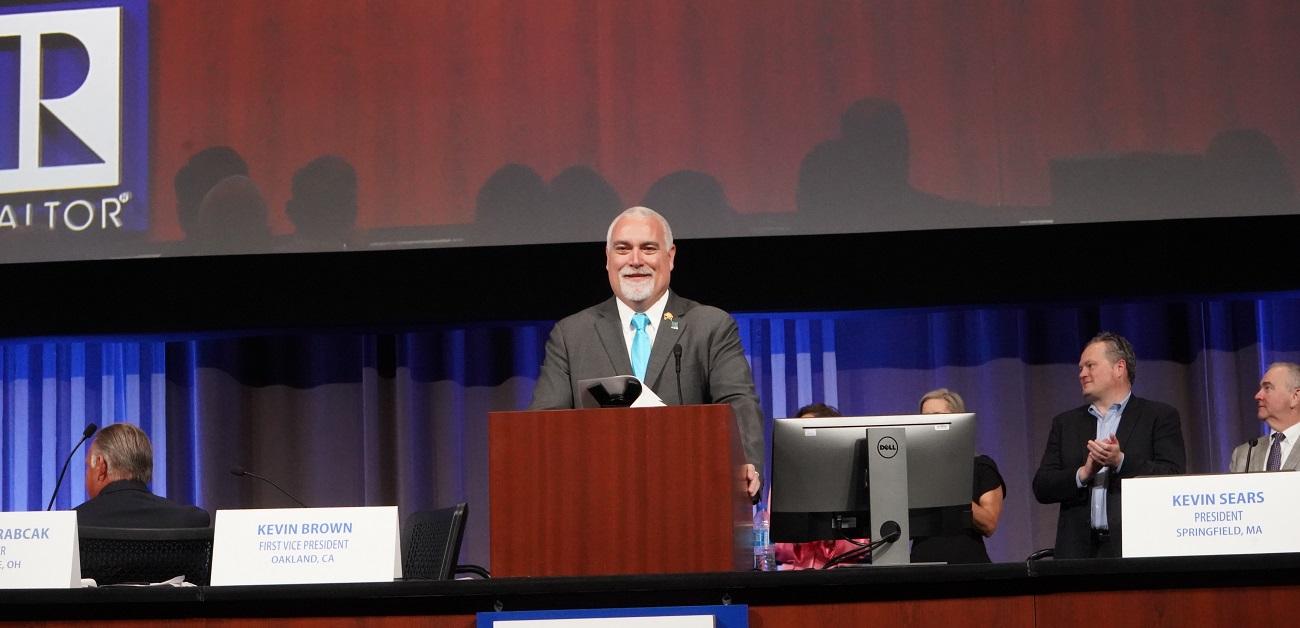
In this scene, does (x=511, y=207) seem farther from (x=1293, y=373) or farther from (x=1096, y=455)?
(x=1293, y=373)

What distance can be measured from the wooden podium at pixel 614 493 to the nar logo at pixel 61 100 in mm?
3283

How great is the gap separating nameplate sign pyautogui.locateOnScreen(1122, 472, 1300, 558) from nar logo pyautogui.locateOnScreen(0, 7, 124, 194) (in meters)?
3.97

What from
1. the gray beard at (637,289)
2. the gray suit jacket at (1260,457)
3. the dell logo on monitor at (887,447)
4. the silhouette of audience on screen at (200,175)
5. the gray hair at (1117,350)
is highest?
the silhouette of audience on screen at (200,175)

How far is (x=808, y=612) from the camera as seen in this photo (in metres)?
2.34

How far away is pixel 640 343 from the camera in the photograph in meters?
3.58

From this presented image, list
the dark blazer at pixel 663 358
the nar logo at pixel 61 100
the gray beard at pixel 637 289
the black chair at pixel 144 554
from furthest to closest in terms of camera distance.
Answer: the nar logo at pixel 61 100, the gray beard at pixel 637 289, the dark blazer at pixel 663 358, the black chair at pixel 144 554

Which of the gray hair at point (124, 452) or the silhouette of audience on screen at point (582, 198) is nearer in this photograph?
the gray hair at point (124, 452)

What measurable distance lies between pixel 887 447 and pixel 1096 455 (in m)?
1.34

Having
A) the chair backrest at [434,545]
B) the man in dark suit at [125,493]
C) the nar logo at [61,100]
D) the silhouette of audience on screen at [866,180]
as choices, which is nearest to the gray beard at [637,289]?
the chair backrest at [434,545]

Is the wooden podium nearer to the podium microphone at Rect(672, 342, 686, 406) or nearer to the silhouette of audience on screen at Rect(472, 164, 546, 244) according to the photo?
the podium microphone at Rect(672, 342, 686, 406)

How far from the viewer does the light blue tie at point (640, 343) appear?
3553mm

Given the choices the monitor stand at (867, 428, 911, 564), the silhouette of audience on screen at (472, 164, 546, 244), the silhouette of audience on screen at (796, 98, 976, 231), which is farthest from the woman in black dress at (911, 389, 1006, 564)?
the silhouette of audience on screen at (472, 164, 546, 244)

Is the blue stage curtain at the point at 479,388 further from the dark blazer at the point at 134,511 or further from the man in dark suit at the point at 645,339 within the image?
the man in dark suit at the point at 645,339

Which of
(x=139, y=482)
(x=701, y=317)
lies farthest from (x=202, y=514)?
(x=701, y=317)
